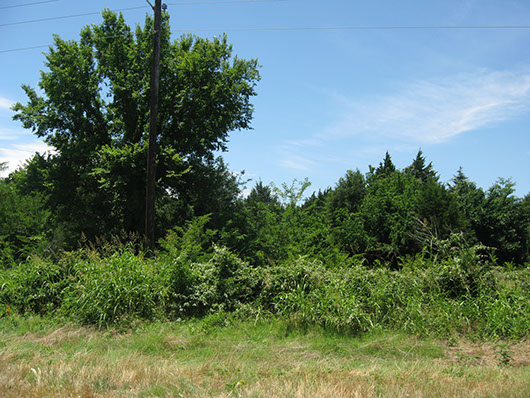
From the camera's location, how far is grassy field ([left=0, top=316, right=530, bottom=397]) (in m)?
4.38

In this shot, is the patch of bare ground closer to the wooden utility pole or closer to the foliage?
the wooden utility pole

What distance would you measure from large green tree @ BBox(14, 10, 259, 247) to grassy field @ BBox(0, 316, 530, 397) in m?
14.6

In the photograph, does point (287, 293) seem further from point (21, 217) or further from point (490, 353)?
point (21, 217)

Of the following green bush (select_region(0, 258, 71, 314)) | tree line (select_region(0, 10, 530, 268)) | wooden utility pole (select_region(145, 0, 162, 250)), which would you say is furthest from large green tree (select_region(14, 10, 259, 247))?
green bush (select_region(0, 258, 71, 314))

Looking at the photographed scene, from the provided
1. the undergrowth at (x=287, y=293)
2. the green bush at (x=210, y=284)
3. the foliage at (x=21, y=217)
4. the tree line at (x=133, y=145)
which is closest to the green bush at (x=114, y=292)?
the undergrowth at (x=287, y=293)

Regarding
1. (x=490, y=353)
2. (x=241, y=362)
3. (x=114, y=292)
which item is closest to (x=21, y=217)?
(x=114, y=292)

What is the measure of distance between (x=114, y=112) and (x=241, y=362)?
1992 centimetres

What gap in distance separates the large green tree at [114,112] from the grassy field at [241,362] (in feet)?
47.8

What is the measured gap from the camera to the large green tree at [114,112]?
21.6 meters

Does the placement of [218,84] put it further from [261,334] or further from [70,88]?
[261,334]

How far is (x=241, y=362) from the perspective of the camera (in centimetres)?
560

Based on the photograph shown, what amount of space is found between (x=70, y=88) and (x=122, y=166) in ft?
20.0

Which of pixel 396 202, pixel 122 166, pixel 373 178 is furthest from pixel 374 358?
pixel 373 178

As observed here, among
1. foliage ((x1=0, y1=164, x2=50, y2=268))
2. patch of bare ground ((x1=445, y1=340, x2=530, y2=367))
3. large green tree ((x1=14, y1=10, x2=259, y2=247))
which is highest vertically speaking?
large green tree ((x1=14, y1=10, x2=259, y2=247))
